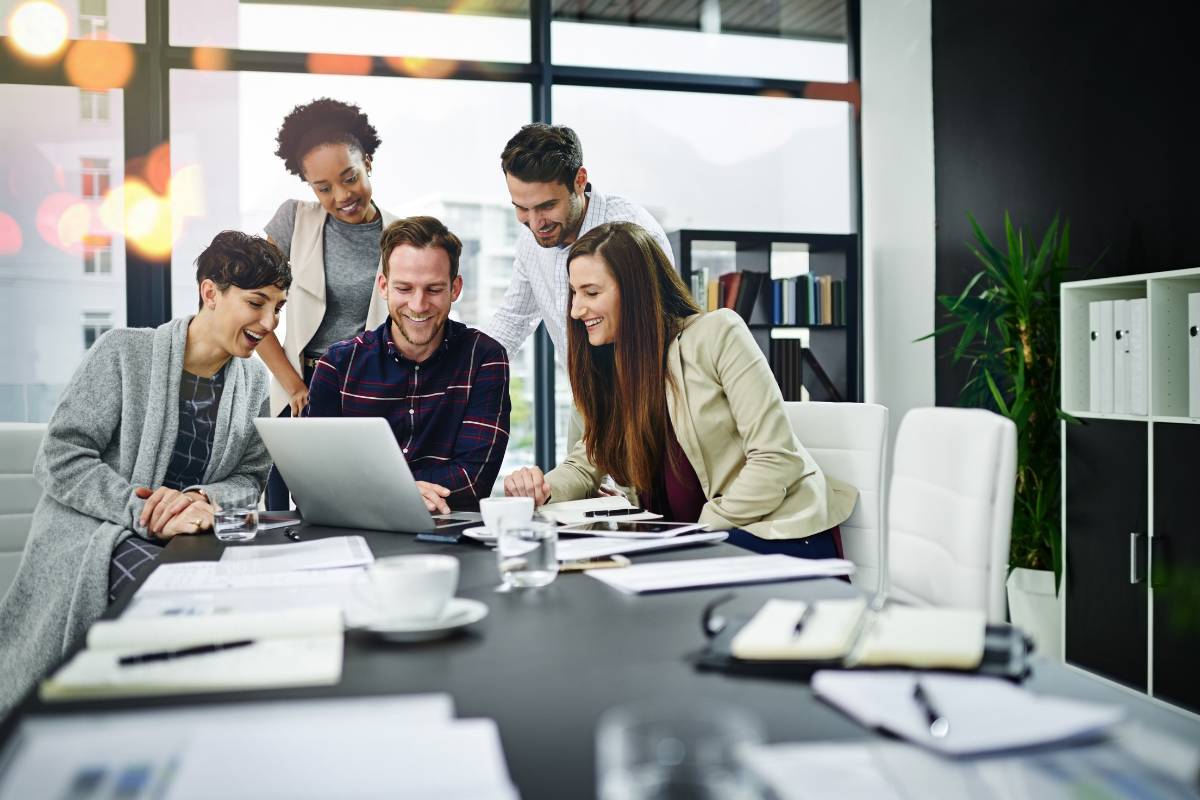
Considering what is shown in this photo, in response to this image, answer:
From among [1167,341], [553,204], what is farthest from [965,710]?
[553,204]

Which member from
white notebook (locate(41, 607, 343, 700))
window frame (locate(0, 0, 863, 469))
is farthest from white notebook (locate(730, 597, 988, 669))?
window frame (locate(0, 0, 863, 469))

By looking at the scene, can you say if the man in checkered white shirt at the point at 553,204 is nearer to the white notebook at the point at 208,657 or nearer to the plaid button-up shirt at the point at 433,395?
the plaid button-up shirt at the point at 433,395

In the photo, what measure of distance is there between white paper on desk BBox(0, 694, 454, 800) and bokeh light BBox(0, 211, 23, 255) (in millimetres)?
3854

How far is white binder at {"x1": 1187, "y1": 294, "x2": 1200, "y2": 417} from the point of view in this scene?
2680 millimetres

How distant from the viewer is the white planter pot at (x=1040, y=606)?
326 centimetres

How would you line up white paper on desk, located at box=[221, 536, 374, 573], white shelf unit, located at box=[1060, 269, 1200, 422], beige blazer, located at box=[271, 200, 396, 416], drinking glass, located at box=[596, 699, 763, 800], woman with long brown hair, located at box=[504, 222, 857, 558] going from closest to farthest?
drinking glass, located at box=[596, 699, 763, 800]
white paper on desk, located at box=[221, 536, 374, 573]
woman with long brown hair, located at box=[504, 222, 857, 558]
white shelf unit, located at box=[1060, 269, 1200, 422]
beige blazer, located at box=[271, 200, 396, 416]

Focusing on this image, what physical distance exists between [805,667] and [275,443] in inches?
49.6

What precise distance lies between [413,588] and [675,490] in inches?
52.1

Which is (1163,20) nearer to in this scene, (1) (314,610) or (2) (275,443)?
(2) (275,443)

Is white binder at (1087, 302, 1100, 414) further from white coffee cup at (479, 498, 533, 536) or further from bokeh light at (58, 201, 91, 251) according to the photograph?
bokeh light at (58, 201, 91, 251)

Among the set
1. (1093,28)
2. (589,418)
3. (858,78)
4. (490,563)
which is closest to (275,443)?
(490,563)

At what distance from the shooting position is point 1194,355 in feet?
8.89

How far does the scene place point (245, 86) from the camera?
4250 mm

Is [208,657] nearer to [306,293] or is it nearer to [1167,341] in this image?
[1167,341]
